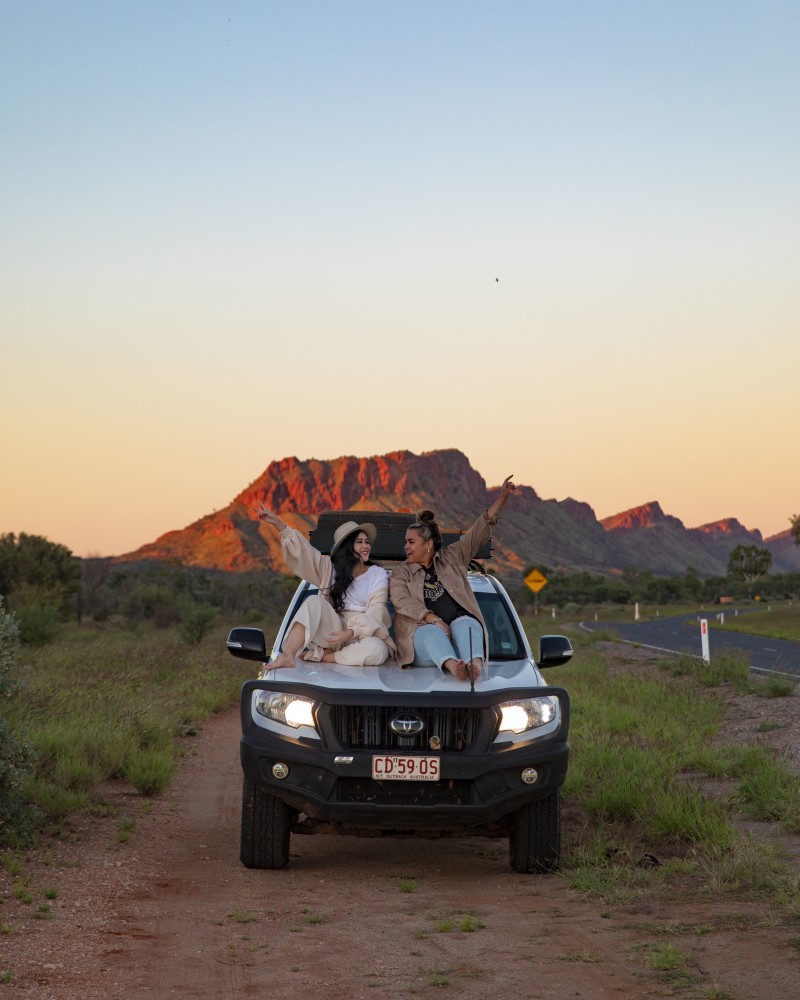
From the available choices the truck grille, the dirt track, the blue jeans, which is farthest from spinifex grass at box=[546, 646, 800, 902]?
the blue jeans

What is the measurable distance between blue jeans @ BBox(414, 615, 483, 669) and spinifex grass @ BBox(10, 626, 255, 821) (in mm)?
2809

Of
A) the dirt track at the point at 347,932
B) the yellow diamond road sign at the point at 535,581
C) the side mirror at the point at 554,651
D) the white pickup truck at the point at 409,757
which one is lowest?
the dirt track at the point at 347,932

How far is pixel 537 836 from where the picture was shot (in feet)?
24.6

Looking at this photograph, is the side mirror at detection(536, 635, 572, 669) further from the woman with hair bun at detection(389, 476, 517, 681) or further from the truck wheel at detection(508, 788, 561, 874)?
the truck wheel at detection(508, 788, 561, 874)

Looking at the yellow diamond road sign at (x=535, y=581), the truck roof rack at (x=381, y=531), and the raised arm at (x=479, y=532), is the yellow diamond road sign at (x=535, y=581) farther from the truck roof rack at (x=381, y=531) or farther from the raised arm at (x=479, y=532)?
the raised arm at (x=479, y=532)

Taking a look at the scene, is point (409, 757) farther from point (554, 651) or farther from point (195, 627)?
point (195, 627)

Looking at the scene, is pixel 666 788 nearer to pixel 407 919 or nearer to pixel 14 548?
pixel 407 919

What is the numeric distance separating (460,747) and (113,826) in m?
3.57

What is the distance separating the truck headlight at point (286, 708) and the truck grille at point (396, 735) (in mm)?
198

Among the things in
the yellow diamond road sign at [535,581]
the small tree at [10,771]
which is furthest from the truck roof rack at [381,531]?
the yellow diamond road sign at [535,581]

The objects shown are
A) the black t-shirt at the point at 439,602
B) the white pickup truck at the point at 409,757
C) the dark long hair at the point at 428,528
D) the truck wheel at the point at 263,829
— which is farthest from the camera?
the dark long hair at the point at 428,528

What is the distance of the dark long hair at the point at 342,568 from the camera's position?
27.6 ft

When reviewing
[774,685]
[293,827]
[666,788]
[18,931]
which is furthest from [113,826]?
[774,685]

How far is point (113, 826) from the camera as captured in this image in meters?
9.43
